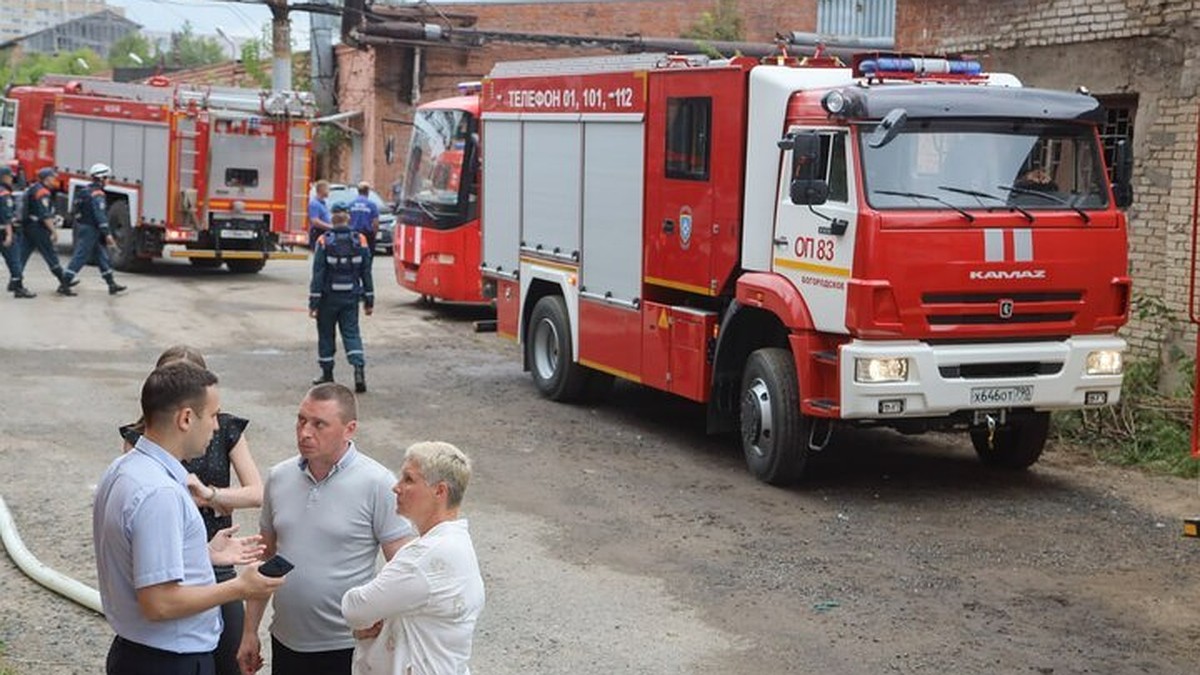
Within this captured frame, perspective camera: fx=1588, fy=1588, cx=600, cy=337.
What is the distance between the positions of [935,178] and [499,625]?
4568 mm

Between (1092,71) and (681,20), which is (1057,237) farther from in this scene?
(681,20)

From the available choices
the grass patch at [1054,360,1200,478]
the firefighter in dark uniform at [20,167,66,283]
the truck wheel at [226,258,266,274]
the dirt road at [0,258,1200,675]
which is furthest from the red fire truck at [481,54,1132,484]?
the truck wheel at [226,258,266,274]

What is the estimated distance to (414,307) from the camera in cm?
2291

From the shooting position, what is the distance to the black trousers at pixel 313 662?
5.20 metres

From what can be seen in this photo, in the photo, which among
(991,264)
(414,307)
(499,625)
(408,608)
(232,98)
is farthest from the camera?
(232,98)

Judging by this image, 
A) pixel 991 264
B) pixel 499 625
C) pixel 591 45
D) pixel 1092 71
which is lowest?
pixel 499 625

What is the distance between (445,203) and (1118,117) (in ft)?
30.0

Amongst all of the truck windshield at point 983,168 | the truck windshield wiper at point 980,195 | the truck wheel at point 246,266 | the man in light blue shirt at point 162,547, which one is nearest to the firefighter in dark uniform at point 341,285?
the truck windshield at point 983,168

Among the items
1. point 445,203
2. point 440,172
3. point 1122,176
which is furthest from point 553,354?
point 440,172

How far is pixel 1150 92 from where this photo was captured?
46.2 ft

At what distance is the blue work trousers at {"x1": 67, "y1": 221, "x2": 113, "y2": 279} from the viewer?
22375 millimetres

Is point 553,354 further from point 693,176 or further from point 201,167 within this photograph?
point 201,167

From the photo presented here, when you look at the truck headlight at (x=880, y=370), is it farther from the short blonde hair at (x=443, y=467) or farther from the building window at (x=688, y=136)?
the short blonde hair at (x=443, y=467)

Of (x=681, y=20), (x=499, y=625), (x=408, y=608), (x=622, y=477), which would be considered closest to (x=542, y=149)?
(x=622, y=477)
